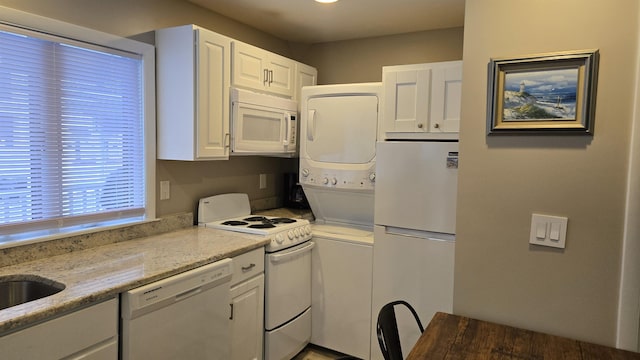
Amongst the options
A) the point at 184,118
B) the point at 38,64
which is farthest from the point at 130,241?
the point at 38,64

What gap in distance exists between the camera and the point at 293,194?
3.68 m

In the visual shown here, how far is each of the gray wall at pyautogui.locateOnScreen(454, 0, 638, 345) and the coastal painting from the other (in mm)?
76

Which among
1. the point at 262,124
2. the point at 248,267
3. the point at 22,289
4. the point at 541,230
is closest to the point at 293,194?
the point at 262,124

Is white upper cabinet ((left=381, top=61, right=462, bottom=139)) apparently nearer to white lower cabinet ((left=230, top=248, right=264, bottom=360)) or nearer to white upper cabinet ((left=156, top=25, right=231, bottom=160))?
white upper cabinet ((left=156, top=25, right=231, bottom=160))

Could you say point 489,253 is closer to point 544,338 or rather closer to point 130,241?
point 544,338

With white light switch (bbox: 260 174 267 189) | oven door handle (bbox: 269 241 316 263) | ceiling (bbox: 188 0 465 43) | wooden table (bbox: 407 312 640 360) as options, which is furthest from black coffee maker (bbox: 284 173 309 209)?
wooden table (bbox: 407 312 640 360)

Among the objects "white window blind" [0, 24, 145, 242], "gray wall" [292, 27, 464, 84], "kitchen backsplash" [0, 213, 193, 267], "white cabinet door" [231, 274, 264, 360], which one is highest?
"gray wall" [292, 27, 464, 84]

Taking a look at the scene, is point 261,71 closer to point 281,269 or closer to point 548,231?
point 281,269

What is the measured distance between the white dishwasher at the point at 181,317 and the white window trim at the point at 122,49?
69 cm

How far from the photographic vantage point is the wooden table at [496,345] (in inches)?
51.9

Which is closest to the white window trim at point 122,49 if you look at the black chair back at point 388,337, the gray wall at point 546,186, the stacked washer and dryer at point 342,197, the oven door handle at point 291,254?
the oven door handle at point 291,254

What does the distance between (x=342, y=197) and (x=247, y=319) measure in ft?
3.76

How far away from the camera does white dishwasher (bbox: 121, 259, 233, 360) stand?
1.71m

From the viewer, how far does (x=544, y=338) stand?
1.44 metres
